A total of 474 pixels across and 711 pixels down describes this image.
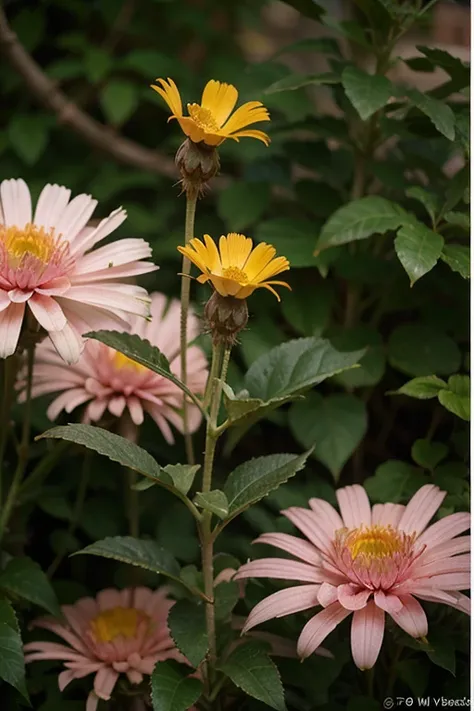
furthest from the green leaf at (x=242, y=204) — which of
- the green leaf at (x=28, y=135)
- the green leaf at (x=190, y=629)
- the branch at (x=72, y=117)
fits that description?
the green leaf at (x=190, y=629)

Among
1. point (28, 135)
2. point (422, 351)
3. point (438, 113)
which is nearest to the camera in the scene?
point (438, 113)

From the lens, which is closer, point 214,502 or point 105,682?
point 214,502

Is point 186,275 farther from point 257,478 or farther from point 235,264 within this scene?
point 257,478

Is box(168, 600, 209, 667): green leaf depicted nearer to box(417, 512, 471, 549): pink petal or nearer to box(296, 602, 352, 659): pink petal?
box(296, 602, 352, 659): pink petal

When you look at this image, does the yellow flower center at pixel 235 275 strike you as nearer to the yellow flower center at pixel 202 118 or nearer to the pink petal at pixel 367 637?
the yellow flower center at pixel 202 118

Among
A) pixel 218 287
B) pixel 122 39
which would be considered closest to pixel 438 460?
pixel 218 287

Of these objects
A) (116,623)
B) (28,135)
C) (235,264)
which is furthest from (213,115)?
(28,135)

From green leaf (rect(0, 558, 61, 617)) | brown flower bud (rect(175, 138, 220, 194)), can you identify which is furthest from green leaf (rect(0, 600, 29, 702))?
brown flower bud (rect(175, 138, 220, 194))

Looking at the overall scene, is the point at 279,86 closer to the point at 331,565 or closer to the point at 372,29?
the point at 372,29

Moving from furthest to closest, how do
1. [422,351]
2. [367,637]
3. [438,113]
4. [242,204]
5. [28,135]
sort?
[28,135], [242,204], [422,351], [438,113], [367,637]

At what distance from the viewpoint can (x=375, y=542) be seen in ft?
2.22

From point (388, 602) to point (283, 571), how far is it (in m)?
0.09

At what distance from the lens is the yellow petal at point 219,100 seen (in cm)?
69

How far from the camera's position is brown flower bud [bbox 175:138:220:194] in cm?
66
